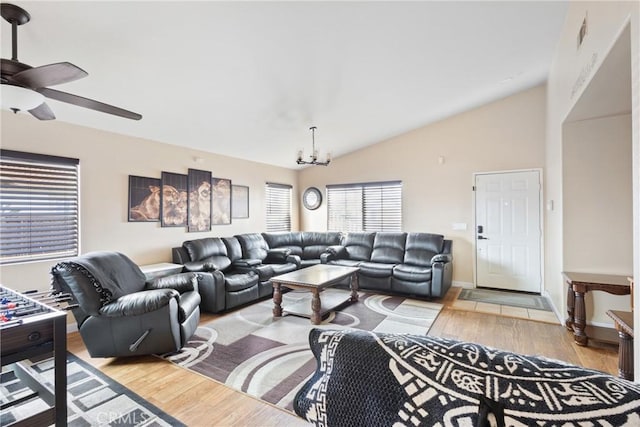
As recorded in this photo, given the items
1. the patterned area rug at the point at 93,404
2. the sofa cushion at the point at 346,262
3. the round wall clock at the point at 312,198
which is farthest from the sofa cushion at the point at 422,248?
the patterned area rug at the point at 93,404

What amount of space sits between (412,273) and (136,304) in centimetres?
366

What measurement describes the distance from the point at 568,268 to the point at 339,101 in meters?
3.39

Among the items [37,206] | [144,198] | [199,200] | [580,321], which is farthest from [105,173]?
[580,321]

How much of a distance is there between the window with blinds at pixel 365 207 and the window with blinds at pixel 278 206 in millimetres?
961

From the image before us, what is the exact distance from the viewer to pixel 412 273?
15.2 ft

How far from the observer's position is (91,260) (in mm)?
2703

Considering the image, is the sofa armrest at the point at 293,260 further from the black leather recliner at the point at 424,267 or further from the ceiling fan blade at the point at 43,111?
the ceiling fan blade at the point at 43,111

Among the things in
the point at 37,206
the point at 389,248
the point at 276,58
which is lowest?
the point at 389,248

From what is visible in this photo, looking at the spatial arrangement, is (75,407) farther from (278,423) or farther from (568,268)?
(568,268)

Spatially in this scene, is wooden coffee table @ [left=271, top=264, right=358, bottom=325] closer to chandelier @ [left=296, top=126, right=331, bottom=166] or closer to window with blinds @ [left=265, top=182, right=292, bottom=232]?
chandelier @ [left=296, top=126, right=331, bottom=166]

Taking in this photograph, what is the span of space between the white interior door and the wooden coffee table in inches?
98.8

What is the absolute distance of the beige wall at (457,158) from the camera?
488cm

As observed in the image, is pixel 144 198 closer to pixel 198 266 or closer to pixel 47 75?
pixel 198 266

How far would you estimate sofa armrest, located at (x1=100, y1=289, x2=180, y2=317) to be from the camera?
8.31 ft
